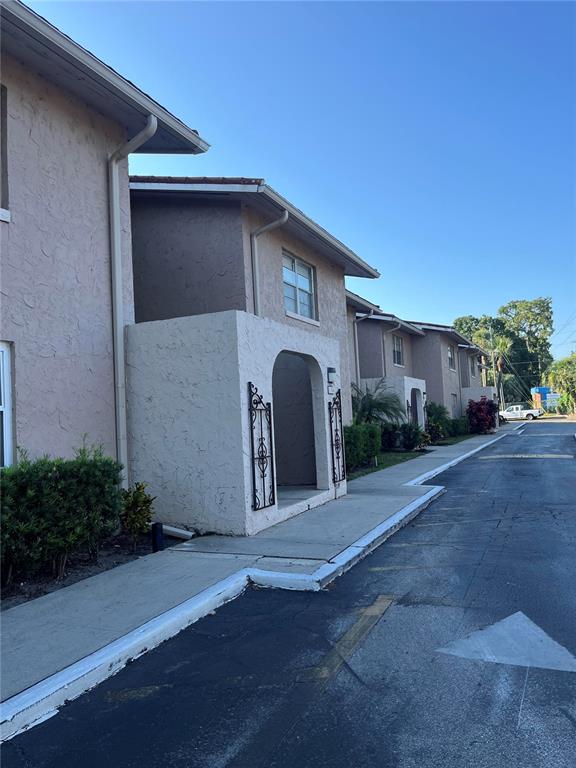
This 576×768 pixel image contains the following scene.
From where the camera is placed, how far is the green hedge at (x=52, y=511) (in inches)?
212

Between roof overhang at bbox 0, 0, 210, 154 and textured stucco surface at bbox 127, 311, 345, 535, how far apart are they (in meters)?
3.02

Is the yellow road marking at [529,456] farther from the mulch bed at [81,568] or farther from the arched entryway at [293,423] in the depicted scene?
the mulch bed at [81,568]

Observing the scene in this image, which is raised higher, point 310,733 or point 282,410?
point 282,410

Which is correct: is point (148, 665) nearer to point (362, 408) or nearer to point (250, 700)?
point (250, 700)

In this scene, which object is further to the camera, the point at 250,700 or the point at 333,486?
the point at 333,486

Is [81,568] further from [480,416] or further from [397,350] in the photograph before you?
[480,416]

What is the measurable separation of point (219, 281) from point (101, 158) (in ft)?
10.9

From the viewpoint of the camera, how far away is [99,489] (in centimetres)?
629

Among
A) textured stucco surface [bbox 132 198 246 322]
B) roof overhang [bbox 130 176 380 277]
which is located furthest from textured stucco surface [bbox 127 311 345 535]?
roof overhang [bbox 130 176 380 277]

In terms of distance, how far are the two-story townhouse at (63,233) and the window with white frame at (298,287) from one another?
15.1 ft

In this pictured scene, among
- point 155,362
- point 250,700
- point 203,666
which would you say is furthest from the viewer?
point 155,362

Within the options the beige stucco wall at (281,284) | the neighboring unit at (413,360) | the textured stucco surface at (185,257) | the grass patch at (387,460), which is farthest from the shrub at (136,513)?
the neighboring unit at (413,360)

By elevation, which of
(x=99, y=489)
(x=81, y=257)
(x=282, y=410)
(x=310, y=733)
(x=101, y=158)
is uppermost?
(x=101, y=158)

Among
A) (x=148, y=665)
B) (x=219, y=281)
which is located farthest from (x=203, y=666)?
(x=219, y=281)
